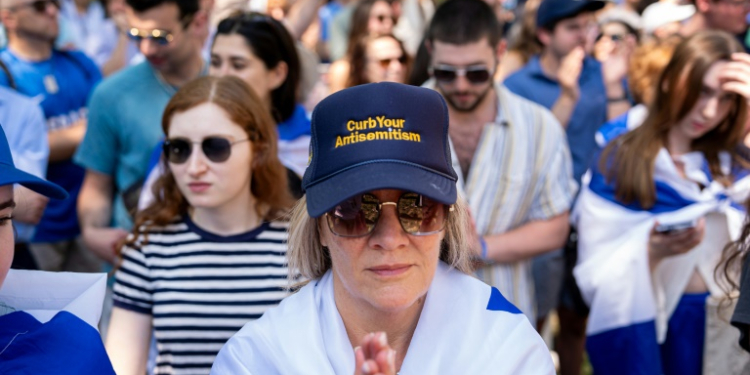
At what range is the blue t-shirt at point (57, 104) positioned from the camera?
5.08m

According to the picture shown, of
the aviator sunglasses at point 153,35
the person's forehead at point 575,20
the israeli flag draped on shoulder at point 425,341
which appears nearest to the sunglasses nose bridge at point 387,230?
the israeli flag draped on shoulder at point 425,341

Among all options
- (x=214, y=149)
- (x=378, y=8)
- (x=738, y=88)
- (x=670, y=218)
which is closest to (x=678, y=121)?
(x=738, y=88)

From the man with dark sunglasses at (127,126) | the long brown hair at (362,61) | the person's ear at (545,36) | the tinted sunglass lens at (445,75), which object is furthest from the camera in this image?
the long brown hair at (362,61)

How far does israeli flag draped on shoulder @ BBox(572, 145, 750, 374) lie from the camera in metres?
3.83

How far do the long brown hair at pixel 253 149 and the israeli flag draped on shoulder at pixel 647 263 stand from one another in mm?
1531

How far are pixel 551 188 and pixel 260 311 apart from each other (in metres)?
1.64

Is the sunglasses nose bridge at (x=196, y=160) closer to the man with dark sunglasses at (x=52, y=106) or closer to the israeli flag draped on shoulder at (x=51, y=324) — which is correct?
the israeli flag draped on shoulder at (x=51, y=324)

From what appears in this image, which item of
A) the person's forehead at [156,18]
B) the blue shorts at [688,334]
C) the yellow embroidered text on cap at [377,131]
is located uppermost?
the yellow embroidered text on cap at [377,131]

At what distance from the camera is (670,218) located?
3.75 meters

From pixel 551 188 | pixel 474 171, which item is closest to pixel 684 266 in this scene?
pixel 551 188

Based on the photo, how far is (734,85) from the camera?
3.89 meters

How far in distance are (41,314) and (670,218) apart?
8.43 feet

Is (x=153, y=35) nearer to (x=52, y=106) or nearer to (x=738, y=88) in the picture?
(x=52, y=106)

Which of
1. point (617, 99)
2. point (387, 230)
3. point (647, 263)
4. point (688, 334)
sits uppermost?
point (387, 230)
